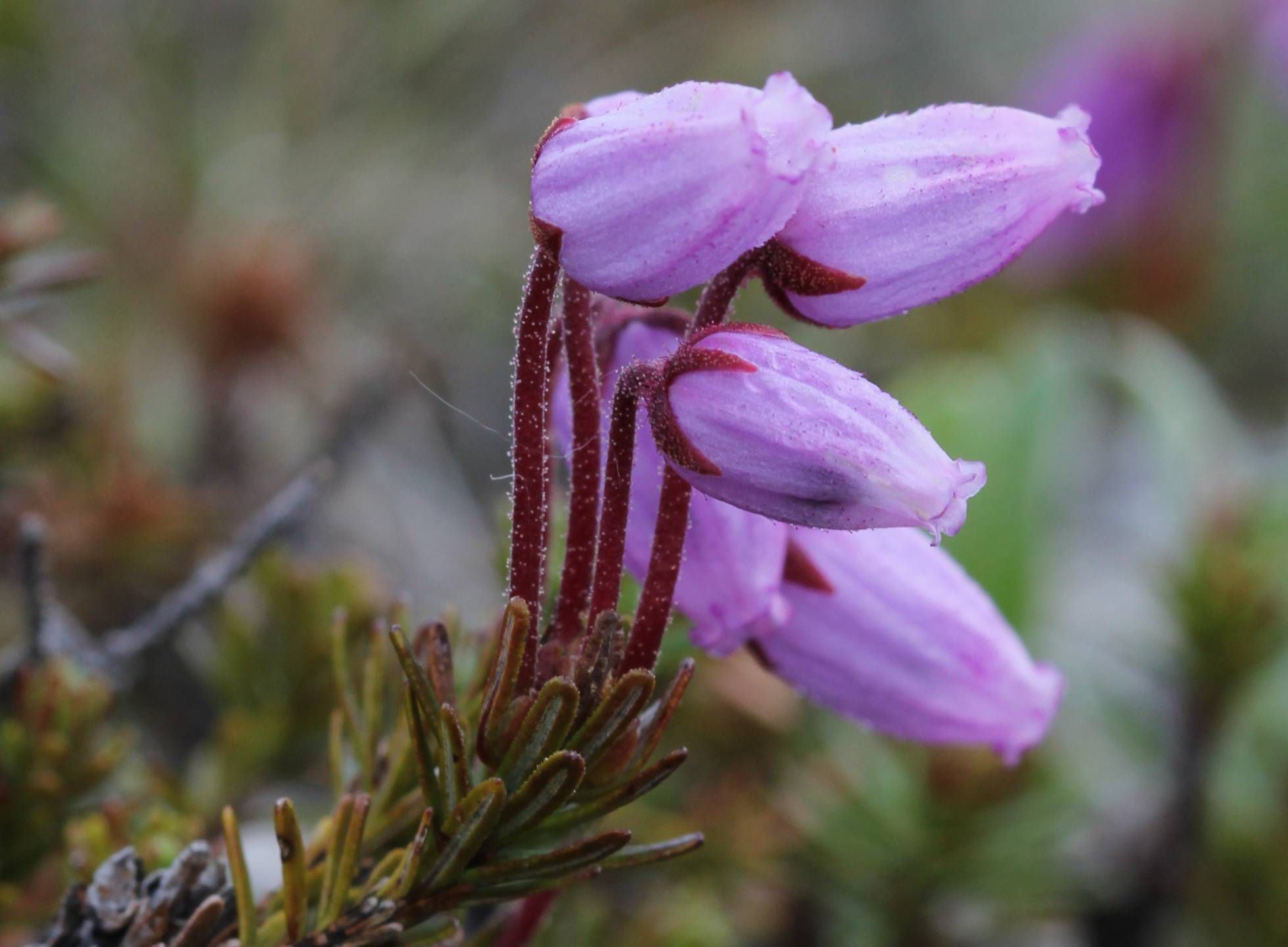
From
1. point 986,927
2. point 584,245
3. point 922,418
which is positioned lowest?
point 986,927

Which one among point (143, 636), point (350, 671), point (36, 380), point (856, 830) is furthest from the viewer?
point (856, 830)

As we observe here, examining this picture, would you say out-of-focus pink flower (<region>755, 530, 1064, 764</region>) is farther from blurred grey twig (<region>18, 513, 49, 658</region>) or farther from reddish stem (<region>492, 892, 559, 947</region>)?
blurred grey twig (<region>18, 513, 49, 658</region>)

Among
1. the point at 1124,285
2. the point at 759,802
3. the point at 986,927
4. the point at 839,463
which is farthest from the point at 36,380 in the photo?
the point at 1124,285

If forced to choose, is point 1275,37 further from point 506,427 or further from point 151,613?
point 151,613

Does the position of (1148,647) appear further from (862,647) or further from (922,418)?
(862,647)

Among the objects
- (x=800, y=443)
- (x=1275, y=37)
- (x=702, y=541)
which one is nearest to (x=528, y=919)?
(x=702, y=541)

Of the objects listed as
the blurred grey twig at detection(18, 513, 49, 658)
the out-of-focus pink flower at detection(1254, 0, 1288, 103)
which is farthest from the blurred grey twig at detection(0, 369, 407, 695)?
the out-of-focus pink flower at detection(1254, 0, 1288, 103)
